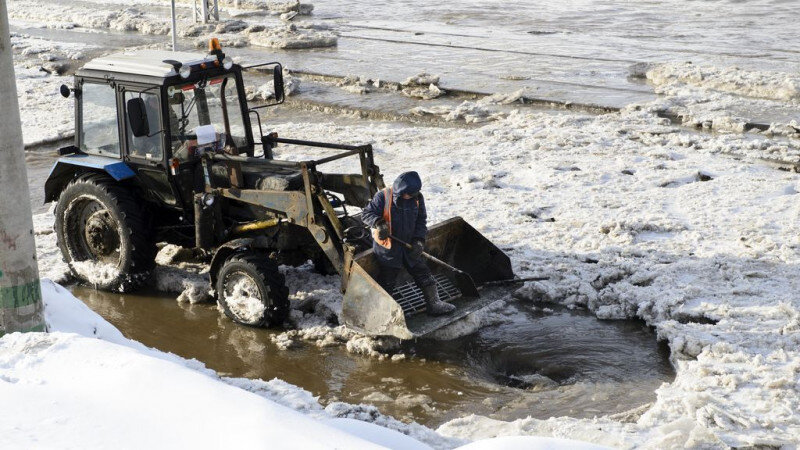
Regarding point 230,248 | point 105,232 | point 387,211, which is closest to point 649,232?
point 387,211

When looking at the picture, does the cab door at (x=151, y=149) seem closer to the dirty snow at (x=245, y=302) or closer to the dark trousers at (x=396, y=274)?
the dirty snow at (x=245, y=302)

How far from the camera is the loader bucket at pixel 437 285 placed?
7.95 meters

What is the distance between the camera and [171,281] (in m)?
9.87

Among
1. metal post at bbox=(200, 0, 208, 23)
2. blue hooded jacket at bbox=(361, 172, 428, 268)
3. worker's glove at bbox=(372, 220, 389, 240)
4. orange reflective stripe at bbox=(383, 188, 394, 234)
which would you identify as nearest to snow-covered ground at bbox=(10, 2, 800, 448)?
blue hooded jacket at bbox=(361, 172, 428, 268)

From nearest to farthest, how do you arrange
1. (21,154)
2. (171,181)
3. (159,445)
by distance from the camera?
(159,445)
(21,154)
(171,181)

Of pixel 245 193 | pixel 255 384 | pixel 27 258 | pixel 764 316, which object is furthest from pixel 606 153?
pixel 27 258

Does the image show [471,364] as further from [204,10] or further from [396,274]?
[204,10]

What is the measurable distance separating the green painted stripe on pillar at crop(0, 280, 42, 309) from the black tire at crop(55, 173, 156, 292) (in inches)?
→ 87.6

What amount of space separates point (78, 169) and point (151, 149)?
44.0 inches

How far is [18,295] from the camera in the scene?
714cm

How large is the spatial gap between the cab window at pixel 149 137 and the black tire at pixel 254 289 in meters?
1.34

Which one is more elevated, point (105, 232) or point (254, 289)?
point (105, 232)

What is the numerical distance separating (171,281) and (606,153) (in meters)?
6.64

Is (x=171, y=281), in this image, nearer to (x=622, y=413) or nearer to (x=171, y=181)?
(x=171, y=181)
